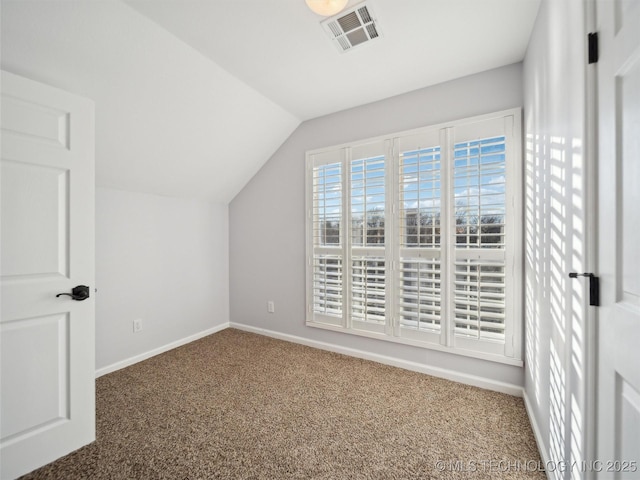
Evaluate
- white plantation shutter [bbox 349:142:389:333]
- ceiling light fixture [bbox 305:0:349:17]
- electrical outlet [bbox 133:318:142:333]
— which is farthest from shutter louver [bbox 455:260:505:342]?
electrical outlet [bbox 133:318:142:333]

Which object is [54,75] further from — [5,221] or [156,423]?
[156,423]

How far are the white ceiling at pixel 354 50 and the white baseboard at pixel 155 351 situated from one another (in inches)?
106

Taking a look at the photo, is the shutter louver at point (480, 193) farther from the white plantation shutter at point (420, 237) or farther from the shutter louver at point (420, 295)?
the shutter louver at point (420, 295)

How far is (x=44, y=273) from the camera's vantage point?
5.08ft

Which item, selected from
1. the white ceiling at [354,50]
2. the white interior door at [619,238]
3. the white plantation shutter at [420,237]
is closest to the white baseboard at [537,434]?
the white plantation shutter at [420,237]

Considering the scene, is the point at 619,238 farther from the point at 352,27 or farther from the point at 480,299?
the point at 352,27

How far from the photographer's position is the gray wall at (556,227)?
39.9 inches

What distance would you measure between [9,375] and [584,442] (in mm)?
2489

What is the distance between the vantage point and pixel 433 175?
2416 millimetres

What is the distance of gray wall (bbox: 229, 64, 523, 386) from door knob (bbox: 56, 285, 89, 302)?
6.17ft

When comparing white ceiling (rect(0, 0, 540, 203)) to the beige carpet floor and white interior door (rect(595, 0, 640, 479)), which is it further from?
the beige carpet floor

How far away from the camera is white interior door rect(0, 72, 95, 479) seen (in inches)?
56.5

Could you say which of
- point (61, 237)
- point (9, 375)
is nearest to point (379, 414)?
point (9, 375)

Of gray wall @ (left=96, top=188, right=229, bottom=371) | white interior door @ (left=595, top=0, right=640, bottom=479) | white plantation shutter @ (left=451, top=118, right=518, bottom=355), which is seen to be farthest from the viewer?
gray wall @ (left=96, top=188, right=229, bottom=371)
